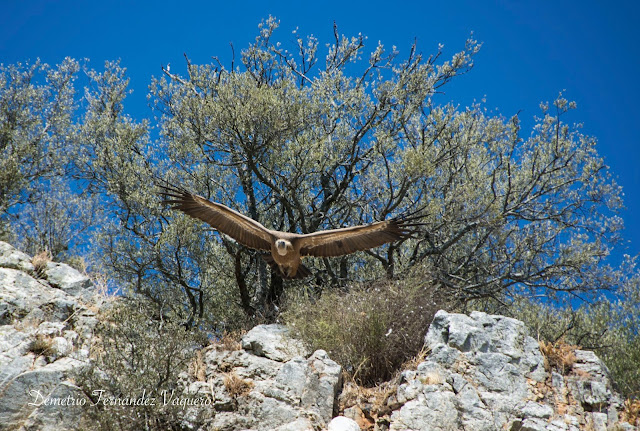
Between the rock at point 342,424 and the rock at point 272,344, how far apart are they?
1.79 metres

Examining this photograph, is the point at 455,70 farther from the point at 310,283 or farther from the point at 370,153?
the point at 310,283

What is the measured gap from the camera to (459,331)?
9.58 meters

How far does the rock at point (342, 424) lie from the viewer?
8102mm

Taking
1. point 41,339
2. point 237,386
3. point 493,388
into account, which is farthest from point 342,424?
point 41,339

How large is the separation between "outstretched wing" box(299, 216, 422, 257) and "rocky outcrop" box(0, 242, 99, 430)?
4.12 metres

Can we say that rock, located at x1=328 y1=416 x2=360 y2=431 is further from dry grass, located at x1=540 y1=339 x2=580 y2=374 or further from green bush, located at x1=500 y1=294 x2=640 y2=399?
Answer: green bush, located at x1=500 y1=294 x2=640 y2=399

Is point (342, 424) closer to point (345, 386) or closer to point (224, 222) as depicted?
point (345, 386)

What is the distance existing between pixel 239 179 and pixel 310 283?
11.4 ft

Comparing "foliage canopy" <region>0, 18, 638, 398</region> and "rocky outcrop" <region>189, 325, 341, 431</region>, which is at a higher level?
"foliage canopy" <region>0, 18, 638, 398</region>

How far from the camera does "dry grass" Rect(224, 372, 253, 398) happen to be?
353 inches

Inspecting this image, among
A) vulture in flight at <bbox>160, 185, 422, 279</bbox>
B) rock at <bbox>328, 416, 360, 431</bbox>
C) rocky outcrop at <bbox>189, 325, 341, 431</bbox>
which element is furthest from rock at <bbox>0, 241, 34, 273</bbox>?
rock at <bbox>328, 416, 360, 431</bbox>

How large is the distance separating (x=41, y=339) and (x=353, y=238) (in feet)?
18.3

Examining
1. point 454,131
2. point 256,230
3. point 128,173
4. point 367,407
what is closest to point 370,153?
point 454,131

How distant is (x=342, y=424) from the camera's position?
8172 mm
